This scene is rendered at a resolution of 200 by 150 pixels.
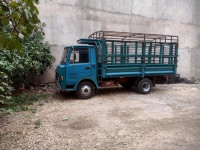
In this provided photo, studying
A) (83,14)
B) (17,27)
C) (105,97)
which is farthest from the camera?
(83,14)

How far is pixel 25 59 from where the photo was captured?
6117 millimetres

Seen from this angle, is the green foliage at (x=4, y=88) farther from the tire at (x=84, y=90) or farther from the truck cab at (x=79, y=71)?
the tire at (x=84, y=90)

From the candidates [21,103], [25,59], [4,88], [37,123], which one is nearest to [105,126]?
[37,123]

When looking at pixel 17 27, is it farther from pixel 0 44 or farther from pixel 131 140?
pixel 131 140

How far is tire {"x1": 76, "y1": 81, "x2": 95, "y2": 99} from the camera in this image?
243 inches

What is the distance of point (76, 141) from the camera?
3164 mm

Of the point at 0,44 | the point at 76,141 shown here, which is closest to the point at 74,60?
the point at 76,141

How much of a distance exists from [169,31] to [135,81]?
671cm

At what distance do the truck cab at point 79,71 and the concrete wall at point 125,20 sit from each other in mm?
3042

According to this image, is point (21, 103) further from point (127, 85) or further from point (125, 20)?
point (125, 20)

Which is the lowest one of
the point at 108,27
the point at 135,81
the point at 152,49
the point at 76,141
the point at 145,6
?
the point at 76,141

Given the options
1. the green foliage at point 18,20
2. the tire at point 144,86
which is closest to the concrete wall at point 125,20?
the tire at point 144,86

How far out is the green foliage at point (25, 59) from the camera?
559 centimetres

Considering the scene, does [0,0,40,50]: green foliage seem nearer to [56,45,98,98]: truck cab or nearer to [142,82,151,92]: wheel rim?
[56,45,98,98]: truck cab
